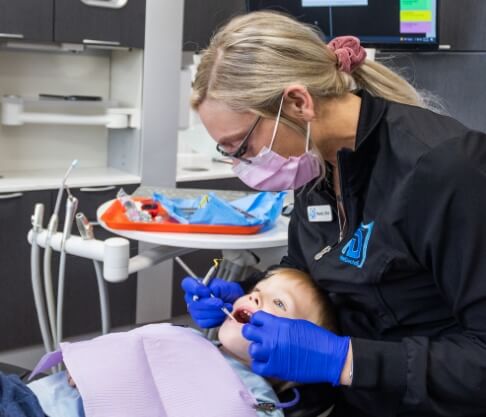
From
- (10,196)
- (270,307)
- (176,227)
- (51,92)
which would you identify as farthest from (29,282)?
(270,307)

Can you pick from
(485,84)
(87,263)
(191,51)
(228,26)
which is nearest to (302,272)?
(228,26)

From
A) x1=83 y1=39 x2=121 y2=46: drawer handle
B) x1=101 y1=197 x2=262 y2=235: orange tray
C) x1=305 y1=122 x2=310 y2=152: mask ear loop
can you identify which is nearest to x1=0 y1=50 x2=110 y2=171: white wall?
x1=83 y1=39 x2=121 y2=46: drawer handle

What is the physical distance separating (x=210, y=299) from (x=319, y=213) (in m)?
0.31

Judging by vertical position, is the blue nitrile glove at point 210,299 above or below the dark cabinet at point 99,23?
below

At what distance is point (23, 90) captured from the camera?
2982 mm

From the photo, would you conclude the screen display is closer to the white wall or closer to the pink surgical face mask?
Result: the white wall

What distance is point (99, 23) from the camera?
2766 millimetres

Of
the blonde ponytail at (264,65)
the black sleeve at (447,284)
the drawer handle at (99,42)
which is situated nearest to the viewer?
the black sleeve at (447,284)

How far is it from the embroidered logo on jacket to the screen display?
1.28 metres

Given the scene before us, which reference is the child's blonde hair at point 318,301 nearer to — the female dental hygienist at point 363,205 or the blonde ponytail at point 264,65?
the female dental hygienist at point 363,205

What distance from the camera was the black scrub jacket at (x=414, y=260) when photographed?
1097mm

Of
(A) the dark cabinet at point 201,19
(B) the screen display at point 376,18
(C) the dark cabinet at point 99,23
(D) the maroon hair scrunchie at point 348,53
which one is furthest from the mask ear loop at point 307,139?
(A) the dark cabinet at point 201,19

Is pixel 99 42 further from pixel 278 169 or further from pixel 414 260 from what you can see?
pixel 414 260

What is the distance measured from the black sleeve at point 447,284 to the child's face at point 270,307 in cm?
31
